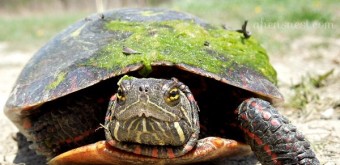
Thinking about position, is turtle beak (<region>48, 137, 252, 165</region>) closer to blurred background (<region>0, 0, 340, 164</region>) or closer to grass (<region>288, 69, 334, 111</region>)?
blurred background (<region>0, 0, 340, 164</region>)

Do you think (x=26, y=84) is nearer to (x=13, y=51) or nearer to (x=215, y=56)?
(x=215, y=56)

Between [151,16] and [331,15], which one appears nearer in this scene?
[151,16]

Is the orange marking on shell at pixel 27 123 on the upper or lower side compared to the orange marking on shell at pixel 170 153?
upper

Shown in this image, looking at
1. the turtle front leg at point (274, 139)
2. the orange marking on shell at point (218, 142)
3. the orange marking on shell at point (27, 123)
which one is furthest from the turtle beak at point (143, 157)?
the orange marking on shell at point (27, 123)

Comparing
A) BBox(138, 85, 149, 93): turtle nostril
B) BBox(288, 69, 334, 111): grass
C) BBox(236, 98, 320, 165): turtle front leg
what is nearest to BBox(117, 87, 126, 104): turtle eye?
BBox(138, 85, 149, 93): turtle nostril

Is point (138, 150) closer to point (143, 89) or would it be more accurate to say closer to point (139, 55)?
point (143, 89)

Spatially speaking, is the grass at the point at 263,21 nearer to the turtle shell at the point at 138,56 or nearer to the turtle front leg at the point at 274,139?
the turtle shell at the point at 138,56

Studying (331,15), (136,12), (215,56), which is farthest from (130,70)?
(331,15)
